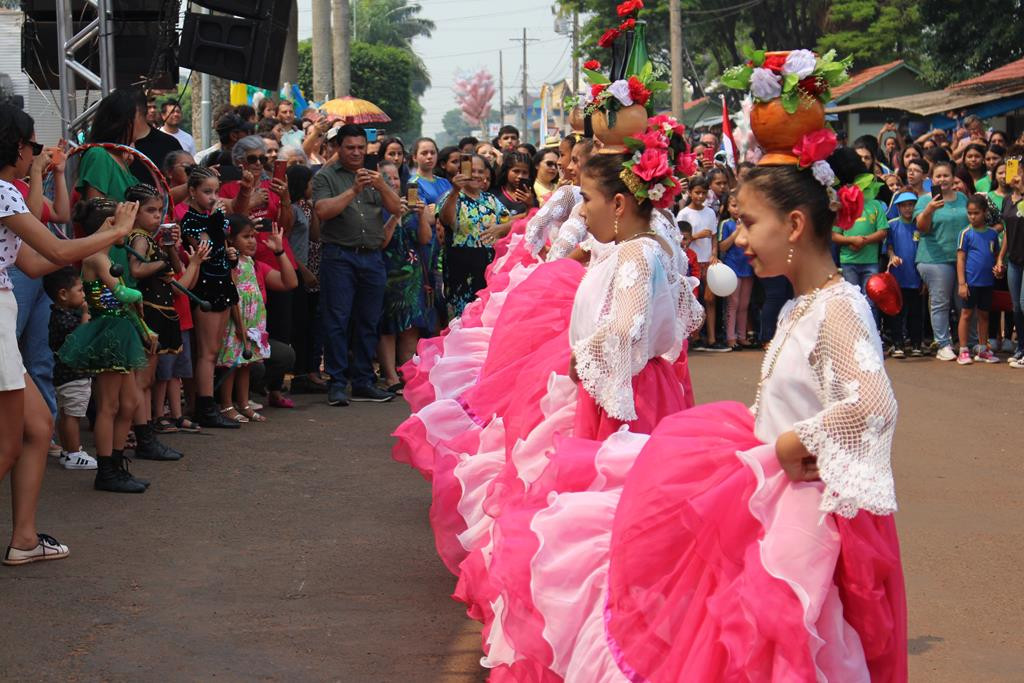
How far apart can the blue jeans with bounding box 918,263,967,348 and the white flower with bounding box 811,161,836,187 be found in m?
11.1

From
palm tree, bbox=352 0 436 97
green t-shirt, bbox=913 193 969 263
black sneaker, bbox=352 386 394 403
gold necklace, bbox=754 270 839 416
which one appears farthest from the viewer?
palm tree, bbox=352 0 436 97

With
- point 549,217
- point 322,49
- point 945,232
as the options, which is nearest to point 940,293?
point 945,232

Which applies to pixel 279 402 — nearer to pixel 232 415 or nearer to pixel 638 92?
pixel 232 415

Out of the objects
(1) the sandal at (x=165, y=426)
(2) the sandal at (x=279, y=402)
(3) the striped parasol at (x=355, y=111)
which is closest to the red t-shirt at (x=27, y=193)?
(1) the sandal at (x=165, y=426)

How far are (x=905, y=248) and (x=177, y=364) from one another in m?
8.35

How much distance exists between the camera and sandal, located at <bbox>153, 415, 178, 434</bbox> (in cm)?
931

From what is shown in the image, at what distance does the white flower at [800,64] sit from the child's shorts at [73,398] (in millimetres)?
5805

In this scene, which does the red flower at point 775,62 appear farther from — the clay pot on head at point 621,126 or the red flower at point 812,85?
the clay pot on head at point 621,126

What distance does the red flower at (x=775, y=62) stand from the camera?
3.55 m

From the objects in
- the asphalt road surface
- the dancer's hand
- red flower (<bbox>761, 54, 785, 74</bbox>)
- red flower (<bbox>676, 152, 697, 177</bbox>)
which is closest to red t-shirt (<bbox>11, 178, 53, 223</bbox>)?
the asphalt road surface

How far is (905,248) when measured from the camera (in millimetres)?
14219

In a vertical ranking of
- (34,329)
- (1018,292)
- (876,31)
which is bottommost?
(1018,292)

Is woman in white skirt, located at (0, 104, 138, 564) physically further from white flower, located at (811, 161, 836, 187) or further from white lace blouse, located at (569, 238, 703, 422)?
white flower, located at (811, 161, 836, 187)

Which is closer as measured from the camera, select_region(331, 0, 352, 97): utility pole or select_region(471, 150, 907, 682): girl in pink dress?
select_region(471, 150, 907, 682): girl in pink dress
